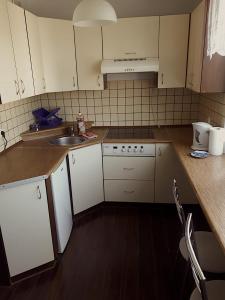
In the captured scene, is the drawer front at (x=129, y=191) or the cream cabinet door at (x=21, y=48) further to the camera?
the drawer front at (x=129, y=191)

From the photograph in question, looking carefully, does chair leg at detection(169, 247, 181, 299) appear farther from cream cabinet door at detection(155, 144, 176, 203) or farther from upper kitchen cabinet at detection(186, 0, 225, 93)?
upper kitchen cabinet at detection(186, 0, 225, 93)

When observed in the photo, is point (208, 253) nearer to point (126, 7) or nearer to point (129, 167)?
point (129, 167)

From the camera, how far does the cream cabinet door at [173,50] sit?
8.07 ft

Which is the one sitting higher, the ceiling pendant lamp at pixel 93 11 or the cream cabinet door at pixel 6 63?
the ceiling pendant lamp at pixel 93 11

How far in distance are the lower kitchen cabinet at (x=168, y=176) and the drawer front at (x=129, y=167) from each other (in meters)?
0.08

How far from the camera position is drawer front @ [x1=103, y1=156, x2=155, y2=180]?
2631 millimetres

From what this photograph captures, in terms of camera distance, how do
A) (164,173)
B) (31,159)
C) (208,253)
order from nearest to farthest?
(208,253), (31,159), (164,173)

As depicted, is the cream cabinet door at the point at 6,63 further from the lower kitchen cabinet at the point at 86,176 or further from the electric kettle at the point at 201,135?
the electric kettle at the point at 201,135

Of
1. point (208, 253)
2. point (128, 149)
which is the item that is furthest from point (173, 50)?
point (208, 253)

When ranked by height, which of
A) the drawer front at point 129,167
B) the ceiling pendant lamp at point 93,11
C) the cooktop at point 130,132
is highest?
the ceiling pendant lamp at point 93,11

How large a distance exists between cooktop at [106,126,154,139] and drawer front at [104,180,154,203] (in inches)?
19.5

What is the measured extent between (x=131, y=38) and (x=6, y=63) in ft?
4.22

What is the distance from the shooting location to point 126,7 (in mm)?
2723

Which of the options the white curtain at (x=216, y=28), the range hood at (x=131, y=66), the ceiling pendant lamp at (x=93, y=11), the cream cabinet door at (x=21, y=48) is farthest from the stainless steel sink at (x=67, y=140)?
the white curtain at (x=216, y=28)
